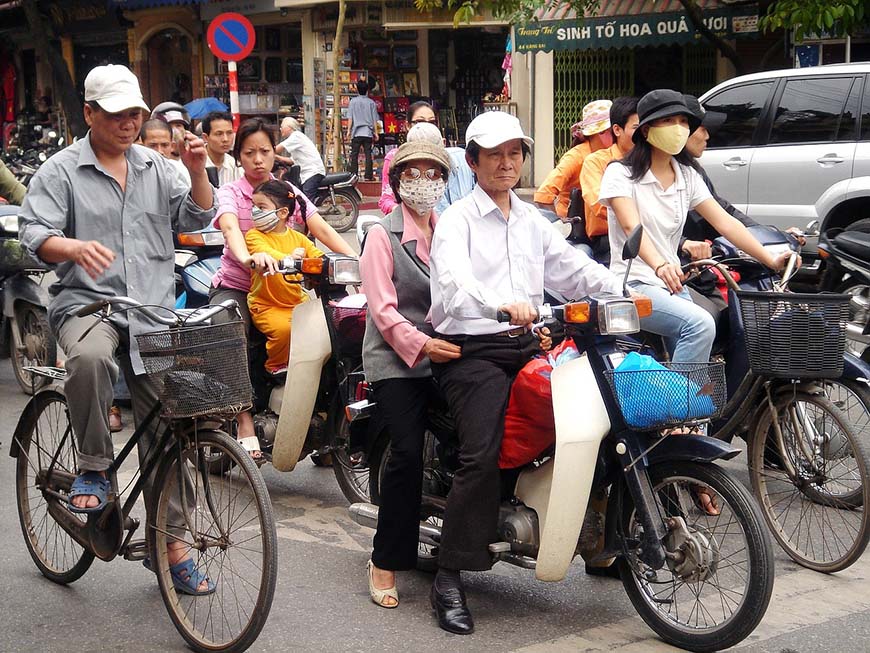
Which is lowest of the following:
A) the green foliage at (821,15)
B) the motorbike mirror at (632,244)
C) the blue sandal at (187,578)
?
the blue sandal at (187,578)

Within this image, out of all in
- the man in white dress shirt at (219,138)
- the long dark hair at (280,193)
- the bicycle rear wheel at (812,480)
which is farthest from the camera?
the man in white dress shirt at (219,138)

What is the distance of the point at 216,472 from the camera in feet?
13.1

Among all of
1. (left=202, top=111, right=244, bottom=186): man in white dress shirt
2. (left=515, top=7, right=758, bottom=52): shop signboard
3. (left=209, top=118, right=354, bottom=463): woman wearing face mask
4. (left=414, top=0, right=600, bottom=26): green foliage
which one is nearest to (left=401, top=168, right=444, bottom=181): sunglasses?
(left=209, top=118, right=354, bottom=463): woman wearing face mask

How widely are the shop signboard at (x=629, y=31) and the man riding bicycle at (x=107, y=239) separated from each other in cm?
1388

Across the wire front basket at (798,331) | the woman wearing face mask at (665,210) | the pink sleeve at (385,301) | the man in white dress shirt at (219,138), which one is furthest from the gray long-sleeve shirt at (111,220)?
the man in white dress shirt at (219,138)

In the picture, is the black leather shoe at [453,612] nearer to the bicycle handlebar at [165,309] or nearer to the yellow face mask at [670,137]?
the bicycle handlebar at [165,309]

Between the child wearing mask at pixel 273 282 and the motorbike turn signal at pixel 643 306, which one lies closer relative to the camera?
the motorbike turn signal at pixel 643 306

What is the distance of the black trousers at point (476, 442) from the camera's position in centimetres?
406

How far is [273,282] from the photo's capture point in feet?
19.3

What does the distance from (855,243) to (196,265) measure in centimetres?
391

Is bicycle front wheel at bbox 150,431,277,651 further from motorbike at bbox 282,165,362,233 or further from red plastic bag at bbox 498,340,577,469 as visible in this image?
motorbike at bbox 282,165,362,233

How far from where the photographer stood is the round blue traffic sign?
51.2ft

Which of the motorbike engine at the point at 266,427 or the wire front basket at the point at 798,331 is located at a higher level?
the wire front basket at the point at 798,331

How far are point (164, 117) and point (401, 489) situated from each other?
5.35m
